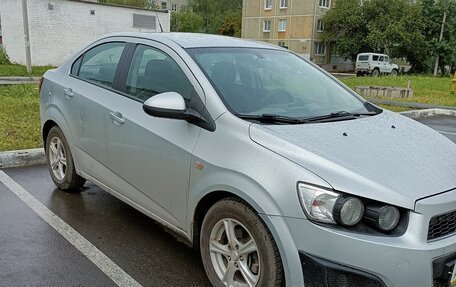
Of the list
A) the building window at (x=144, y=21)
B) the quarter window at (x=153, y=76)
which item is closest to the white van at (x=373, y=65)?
the building window at (x=144, y=21)

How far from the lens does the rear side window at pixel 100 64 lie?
392 centimetres

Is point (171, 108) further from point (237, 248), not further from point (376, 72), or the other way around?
point (376, 72)

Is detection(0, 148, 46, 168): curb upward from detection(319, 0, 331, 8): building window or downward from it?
downward

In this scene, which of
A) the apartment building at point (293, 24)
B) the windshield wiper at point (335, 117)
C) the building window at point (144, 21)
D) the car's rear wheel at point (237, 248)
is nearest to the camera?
Result: the car's rear wheel at point (237, 248)

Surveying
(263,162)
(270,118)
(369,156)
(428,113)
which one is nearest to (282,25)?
(428,113)

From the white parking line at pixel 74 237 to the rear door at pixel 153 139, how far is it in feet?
1.57

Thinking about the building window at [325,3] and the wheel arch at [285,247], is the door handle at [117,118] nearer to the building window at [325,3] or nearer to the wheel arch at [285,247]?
the wheel arch at [285,247]

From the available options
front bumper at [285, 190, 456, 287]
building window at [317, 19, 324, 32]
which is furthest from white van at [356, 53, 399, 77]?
front bumper at [285, 190, 456, 287]

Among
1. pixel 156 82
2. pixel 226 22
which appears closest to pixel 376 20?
pixel 226 22

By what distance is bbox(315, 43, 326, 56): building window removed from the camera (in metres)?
48.5

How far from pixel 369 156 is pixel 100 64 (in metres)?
2.69

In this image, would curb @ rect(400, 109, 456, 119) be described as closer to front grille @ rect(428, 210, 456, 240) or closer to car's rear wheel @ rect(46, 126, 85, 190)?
car's rear wheel @ rect(46, 126, 85, 190)

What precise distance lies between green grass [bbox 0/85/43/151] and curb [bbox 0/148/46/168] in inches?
14.5

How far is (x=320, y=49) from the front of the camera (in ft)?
160
